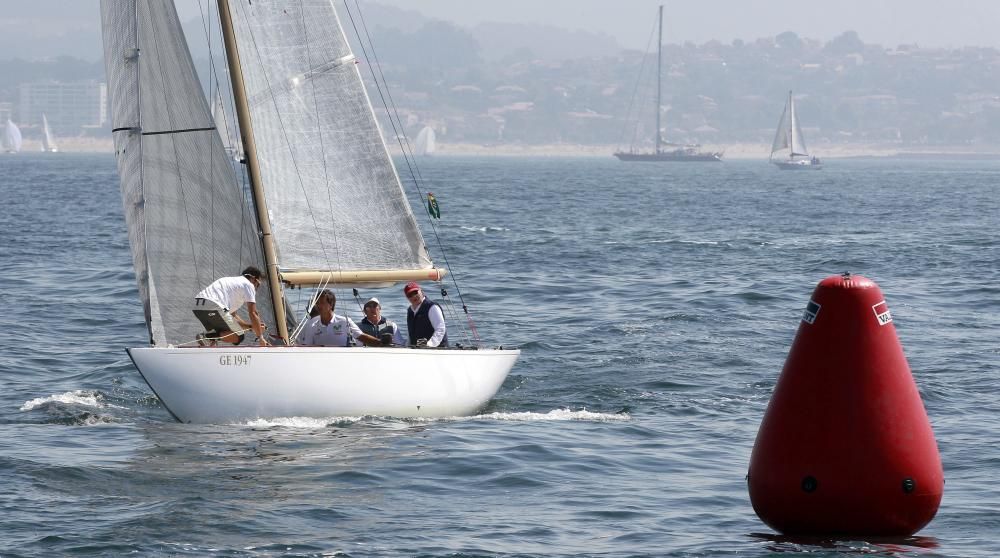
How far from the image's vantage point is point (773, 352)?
2428cm

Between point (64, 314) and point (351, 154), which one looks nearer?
point (351, 154)

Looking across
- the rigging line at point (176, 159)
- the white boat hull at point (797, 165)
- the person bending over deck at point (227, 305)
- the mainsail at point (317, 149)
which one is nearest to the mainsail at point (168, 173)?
the rigging line at point (176, 159)

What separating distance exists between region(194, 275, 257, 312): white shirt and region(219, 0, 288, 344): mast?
629 millimetres

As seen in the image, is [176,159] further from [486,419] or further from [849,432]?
[849,432]

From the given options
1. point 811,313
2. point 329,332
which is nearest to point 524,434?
point 329,332

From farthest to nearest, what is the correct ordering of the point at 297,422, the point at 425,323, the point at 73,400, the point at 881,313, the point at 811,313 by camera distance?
1. the point at 73,400
2. the point at 425,323
3. the point at 297,422
4. the point at 811,313
5. the point at 881,313

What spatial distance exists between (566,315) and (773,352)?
18.4 ft

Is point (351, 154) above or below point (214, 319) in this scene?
above

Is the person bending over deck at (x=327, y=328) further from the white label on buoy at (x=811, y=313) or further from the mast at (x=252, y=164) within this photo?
the white label on buoy at (x=811, y=313)

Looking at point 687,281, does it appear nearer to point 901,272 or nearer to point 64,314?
point 901,272

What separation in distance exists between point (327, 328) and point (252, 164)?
2.13 meters

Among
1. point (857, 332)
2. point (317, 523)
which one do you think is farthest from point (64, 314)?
point (857, 332)

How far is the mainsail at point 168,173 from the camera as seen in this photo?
1791 centimetres

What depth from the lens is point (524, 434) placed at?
57.5 ft
